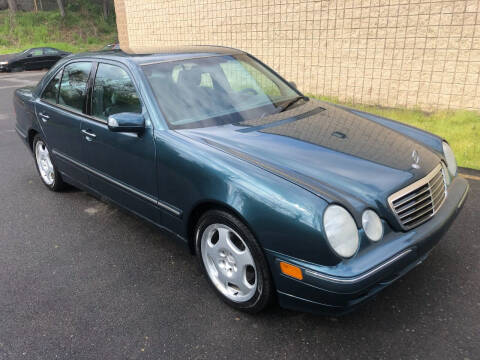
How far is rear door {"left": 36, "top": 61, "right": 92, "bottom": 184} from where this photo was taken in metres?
3.84

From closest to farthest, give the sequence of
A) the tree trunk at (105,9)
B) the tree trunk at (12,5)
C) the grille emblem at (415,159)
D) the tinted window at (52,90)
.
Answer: the grille emblem at (415,159) < the tinted window at (52,90) < the tree trunk at (12,5) < the tree trunk at (105,9)

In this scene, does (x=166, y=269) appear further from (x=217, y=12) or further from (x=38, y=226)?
(x=217, y=12)

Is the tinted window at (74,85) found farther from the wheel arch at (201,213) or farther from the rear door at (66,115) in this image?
the wheel arch at (201,213)

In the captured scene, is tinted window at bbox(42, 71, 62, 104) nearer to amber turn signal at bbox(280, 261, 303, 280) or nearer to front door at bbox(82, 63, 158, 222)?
front door at bbox(82, 63, 158, 222)

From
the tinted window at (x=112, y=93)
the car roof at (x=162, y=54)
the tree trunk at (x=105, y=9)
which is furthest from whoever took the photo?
the tree trunk at (x=105, y=9)

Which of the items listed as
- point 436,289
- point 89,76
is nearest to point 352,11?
point 89,76

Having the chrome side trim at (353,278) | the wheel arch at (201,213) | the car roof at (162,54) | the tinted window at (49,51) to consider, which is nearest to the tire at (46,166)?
the car roof at (162,54)

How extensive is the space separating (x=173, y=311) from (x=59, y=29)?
35587 mm

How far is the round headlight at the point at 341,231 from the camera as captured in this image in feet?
7.08

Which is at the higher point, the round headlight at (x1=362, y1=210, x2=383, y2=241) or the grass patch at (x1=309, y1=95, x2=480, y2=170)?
the round headlight at (x1=362, y1=210, x2=383, y2=241)

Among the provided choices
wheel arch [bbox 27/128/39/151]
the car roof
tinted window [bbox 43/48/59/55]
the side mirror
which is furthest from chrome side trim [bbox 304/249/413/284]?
tinted window [bbox 43/48/59/55]

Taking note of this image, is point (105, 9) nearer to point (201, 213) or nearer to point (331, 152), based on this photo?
point (201, 213)

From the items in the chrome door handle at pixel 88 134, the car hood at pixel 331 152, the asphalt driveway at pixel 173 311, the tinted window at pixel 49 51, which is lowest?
the tinted window at pixel 49 51

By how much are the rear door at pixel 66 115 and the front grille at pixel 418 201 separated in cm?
277
